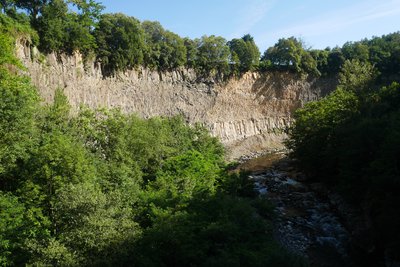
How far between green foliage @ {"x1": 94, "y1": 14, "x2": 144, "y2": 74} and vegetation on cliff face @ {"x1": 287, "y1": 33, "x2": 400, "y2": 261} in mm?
18998

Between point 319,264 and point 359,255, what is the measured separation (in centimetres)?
215

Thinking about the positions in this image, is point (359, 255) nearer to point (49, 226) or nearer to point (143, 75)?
point (49, 226)

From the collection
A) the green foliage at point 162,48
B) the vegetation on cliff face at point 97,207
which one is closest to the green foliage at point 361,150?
the vegetation on cliff face at point 97,207

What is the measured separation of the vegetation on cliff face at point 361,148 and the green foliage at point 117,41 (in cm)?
1900

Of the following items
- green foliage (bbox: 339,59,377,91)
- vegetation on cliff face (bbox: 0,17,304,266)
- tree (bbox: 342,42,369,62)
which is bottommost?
vegetation on cliff face (bbox: 0,17,304,266)

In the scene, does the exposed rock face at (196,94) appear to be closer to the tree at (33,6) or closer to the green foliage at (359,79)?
the tree at (33,6)

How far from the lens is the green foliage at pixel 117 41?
3671 centimetres

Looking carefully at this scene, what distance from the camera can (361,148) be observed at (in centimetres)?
2000

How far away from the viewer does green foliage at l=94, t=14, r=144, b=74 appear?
36.7m

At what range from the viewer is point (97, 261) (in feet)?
40.0

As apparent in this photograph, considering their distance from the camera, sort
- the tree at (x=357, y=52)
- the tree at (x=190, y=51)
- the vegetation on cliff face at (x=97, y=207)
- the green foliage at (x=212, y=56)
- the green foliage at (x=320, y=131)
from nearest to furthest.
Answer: the vegetation on cliff face at (x=97, y=207) < the green foliage at (x=320, y=131) < the tree at (x=190, y=51) < the green foliage at (x=212, y=56) < the tree at (x=357, y=52)

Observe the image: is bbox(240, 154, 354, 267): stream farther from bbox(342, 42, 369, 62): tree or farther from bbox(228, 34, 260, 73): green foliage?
bbox(342, 42, 369, 62): tree

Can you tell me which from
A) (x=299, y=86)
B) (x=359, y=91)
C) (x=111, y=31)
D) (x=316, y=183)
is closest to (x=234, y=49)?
(x=299, y=86)

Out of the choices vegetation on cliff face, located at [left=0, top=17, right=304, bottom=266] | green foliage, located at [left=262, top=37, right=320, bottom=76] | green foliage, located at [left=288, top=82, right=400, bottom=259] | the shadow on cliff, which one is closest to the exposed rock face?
the shadow on cliff
